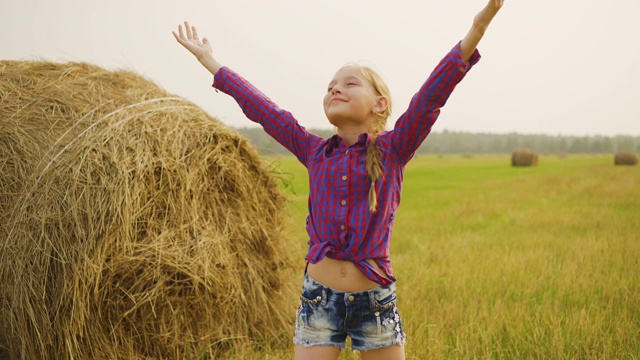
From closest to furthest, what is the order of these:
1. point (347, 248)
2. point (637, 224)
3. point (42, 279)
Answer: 1. point (347, 248)
2. point (42, 279)
3. point (637, 224)

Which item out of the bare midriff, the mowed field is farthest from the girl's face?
the mowed field

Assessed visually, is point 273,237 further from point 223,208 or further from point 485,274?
point 485,274

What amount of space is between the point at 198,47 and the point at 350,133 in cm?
85

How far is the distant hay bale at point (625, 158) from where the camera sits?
32.6 meters

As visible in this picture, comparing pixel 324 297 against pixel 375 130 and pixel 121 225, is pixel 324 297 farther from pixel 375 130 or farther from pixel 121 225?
pixel 121 225

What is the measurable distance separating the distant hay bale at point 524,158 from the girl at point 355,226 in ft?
112

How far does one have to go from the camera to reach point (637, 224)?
353 inches

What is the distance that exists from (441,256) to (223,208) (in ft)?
11.8

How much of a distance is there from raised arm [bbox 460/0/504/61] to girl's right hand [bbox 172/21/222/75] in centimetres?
112

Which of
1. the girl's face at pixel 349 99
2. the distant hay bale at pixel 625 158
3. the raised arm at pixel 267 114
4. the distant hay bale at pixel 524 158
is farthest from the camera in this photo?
the distant hay bale at pixel 524 158

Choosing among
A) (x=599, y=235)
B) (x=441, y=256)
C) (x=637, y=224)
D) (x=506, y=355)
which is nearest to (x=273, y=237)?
(x=506, y=355)

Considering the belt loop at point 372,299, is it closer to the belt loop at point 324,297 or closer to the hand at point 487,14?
the belt loop at point 324,297

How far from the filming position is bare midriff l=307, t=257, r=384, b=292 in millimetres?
2288

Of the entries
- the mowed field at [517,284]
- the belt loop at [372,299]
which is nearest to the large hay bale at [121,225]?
the mowed field at [517,284]
